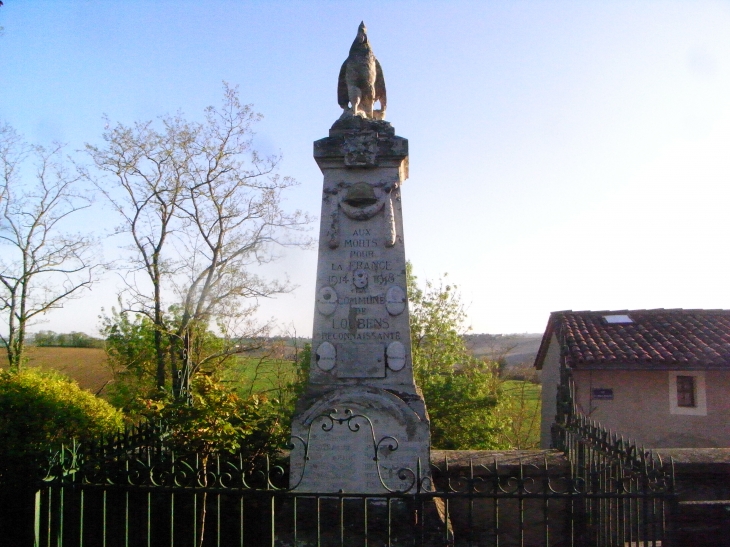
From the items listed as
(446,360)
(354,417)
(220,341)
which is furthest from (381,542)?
(220,341)

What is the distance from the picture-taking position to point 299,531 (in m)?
4.77

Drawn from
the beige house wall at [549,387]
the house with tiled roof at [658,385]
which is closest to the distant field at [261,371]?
the beige house wall at [549,387]

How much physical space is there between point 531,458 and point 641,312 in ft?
31.3

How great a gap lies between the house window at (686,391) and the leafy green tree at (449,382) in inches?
138

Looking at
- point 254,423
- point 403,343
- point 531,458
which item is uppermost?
point 403,343

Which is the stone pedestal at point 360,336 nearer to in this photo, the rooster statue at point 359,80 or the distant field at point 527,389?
the rooster statue at point 359,80

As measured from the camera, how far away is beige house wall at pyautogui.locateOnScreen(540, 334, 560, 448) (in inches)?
575

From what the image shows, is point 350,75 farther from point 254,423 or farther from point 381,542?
point 381,542

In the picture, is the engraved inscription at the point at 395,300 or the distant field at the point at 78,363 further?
the distant field at the point at 78,363

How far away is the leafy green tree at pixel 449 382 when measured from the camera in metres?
11.0

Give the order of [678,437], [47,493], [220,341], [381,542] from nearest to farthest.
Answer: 1. [47,493]
2. [381,542]
3. [678,437]
4. [220,341]

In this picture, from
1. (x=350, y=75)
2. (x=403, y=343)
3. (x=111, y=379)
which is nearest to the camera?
(x=403, y=343)

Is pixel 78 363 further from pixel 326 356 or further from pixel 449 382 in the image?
pixel 326 356

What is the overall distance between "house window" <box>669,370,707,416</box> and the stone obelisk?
8700 mm
